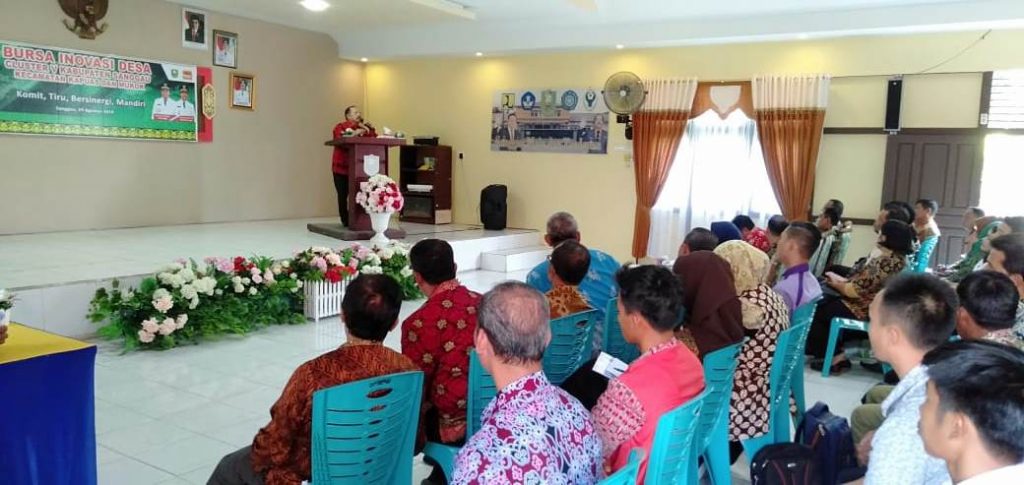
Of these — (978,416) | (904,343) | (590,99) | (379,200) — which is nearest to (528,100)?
(590,99)

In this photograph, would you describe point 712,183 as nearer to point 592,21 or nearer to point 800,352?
point 592,21

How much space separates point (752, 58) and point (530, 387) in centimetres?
739

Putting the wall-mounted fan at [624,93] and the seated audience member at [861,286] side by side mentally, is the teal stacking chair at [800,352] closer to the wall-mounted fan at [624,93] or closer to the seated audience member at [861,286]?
the seated audience member at [861,286]

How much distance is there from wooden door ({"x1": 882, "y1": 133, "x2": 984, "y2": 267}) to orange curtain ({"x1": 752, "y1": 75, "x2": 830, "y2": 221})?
75cm

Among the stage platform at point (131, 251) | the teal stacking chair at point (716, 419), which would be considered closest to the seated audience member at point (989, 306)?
the teal stacking chair at point (716, 419)

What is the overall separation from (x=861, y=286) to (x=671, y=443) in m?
3.53

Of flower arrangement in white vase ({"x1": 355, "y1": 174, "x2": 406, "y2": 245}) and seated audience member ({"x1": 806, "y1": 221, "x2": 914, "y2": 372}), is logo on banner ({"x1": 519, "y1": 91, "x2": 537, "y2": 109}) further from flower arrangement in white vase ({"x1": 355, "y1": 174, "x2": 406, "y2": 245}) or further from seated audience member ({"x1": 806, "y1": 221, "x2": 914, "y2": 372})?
seated audience member ({"x1": 806, "y1": 221, "x2": 914, "y2": 372})

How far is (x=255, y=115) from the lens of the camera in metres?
9.58

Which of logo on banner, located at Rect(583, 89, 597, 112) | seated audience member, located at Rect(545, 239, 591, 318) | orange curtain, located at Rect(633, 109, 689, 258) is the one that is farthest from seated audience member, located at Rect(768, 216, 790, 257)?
logo on banner, located at Rect(583, 89, 597, 112)

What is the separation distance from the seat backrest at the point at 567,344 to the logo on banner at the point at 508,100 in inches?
280

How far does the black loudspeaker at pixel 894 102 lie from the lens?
7.21m

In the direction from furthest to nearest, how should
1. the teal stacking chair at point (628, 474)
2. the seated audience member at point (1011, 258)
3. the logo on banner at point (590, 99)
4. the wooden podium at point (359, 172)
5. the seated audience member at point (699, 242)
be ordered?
the logo on banner at point (590, 99) < the wooden podium at point (359, 172) < the seated audience member at point (699, 242) < the seated audience member at point (1011, 258) < the teal stacking chair at point (628, 474)

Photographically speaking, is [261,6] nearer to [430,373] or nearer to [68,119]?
[68,119]

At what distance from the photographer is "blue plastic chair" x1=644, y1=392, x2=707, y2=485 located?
1.66 meters
